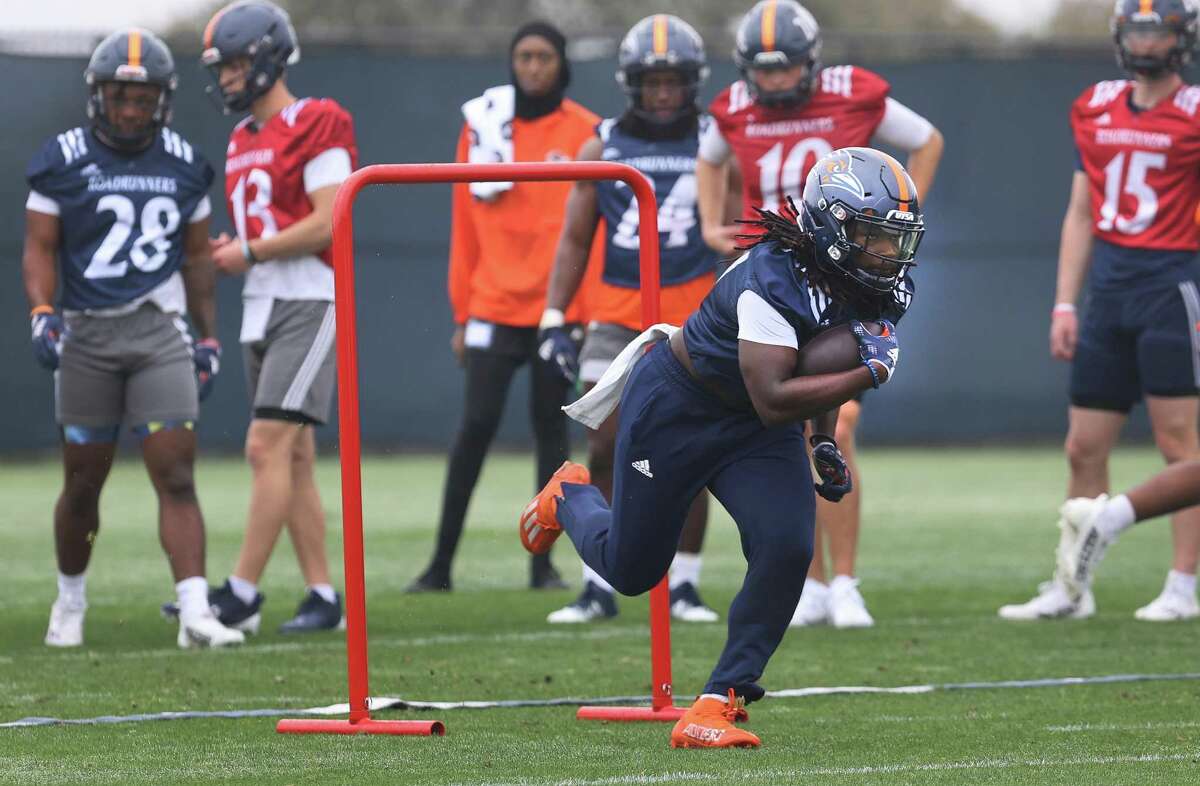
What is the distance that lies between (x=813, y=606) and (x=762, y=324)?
2.85 meters

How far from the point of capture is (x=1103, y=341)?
723 centimetres

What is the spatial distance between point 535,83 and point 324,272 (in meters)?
1.54

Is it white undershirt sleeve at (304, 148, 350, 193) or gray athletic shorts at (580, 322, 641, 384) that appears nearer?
white undershirt sleeve at (304, 148, 350, 193)

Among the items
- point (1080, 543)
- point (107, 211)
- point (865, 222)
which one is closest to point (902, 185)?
point (865, 222)

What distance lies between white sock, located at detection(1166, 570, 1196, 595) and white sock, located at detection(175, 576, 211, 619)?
3.46 meters

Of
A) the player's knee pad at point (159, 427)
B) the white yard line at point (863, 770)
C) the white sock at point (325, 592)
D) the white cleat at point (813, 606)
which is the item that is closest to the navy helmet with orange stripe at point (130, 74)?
the player's knee pad at point (159, 427)

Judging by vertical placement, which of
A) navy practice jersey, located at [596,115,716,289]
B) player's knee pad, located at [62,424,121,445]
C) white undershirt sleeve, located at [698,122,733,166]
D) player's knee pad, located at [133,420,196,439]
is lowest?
player's knee pad, located at [62,424,121,445]

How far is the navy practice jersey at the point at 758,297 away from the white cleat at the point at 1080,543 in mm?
2249

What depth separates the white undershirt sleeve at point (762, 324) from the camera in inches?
176

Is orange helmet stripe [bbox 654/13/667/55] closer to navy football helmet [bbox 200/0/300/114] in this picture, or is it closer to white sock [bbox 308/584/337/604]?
navy football helmet [bbox 200/0/300/114]

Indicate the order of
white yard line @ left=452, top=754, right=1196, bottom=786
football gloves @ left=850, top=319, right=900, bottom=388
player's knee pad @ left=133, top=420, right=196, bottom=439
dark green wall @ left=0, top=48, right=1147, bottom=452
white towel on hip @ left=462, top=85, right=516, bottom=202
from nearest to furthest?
white yard line @ left=452, top=754, right=1196, bottom=786 → football gloves @ left=850, top=319, right=900, bottom=388 → player's knee pad @ left=133, top=420, right=196, bottom=439 → white towel on hip @ left=462, top=85, right=516, bottom=202 → dark green wall @ left=0, top=48, right=1147, bottom=452

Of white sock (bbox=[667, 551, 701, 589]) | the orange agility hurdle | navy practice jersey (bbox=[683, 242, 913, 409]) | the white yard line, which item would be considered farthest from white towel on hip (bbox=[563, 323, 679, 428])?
white sock (bbox=[667, 551, 701, 589])

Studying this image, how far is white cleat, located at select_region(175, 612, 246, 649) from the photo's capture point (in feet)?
21.4

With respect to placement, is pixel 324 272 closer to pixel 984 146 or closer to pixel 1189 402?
pixel 1189 402
